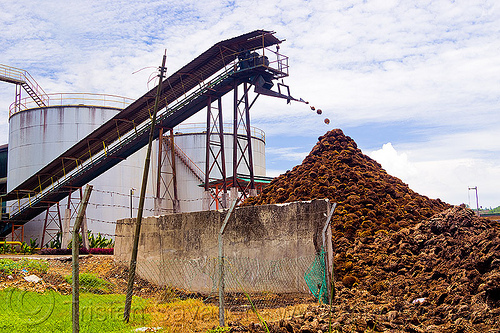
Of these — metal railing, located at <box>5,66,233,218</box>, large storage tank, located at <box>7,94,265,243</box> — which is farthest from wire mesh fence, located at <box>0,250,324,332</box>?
large storage tank, located at <box>7,94,265,243</box>

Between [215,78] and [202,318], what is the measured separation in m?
16.0

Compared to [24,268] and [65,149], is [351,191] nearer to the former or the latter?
[24,268]

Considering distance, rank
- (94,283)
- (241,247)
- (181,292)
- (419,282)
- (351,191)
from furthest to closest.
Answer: (351,191), (94,283), (181,292), (241,247), (419,282)

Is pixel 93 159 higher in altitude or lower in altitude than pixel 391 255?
higher

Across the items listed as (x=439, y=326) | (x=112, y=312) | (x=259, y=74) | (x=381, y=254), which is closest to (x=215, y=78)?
(x=259, y=74)

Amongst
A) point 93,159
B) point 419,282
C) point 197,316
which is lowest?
point 197,316

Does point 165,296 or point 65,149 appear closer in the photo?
point 165,296

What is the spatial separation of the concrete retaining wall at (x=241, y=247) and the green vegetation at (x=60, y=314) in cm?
196

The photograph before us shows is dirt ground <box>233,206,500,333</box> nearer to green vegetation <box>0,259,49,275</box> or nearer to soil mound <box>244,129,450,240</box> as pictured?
soil mound <box>244,129,450,240</box>

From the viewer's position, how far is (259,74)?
22562mm

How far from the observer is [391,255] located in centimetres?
1077

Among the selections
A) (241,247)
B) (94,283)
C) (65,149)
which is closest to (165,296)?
(241,247)

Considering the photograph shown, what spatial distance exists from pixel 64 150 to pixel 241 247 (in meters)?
21.5

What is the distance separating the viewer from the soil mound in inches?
495
